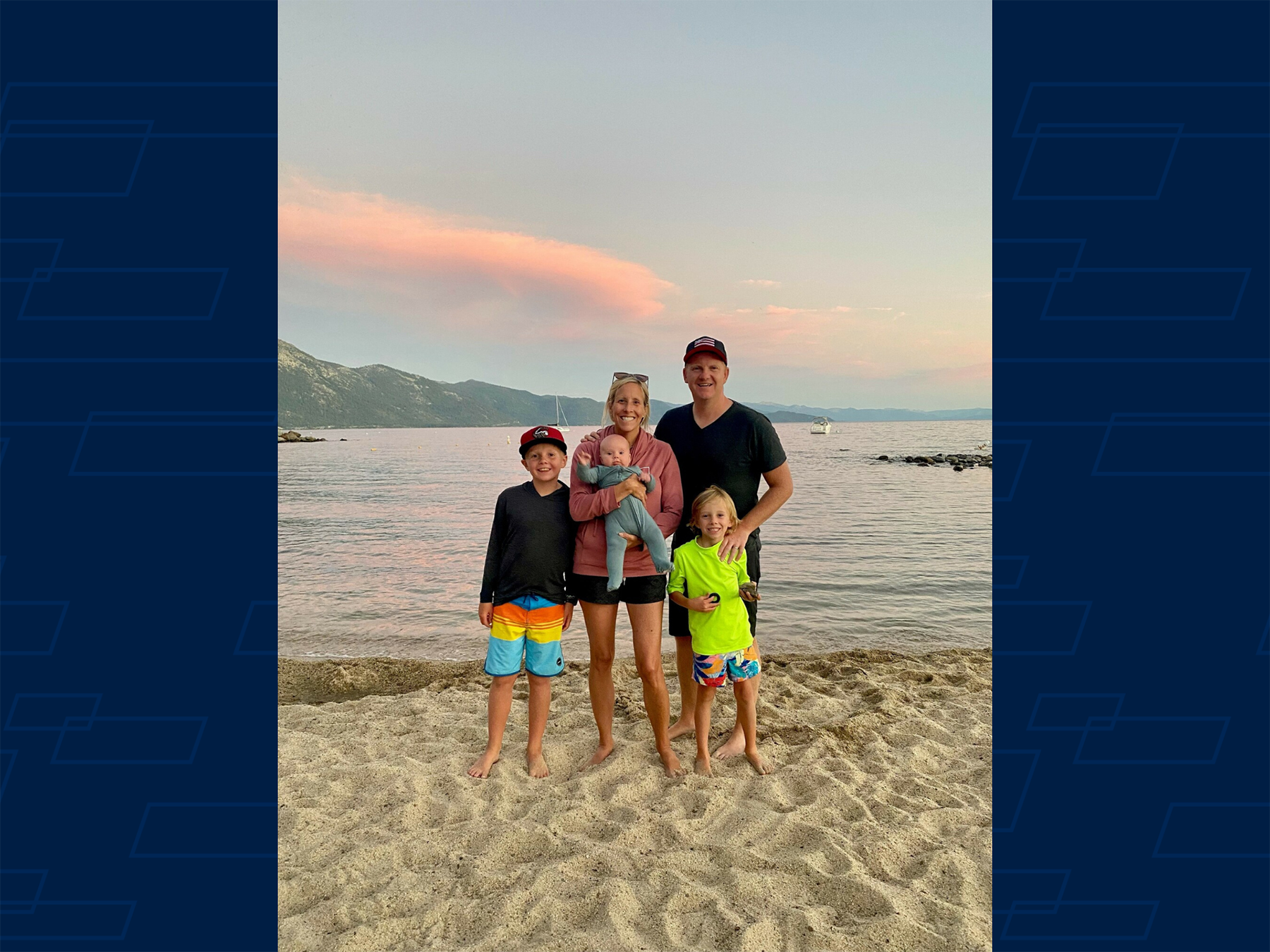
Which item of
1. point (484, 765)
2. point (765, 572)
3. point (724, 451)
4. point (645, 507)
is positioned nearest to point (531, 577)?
point (645, 507)

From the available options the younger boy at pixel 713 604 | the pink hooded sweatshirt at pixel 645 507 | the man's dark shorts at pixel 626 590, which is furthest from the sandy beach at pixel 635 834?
the pink hooded sweatshirt at pixel 645 507

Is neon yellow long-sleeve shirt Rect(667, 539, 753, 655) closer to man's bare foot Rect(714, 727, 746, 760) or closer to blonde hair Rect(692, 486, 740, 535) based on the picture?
blonde hair Rect(692, 486, 740, 535)

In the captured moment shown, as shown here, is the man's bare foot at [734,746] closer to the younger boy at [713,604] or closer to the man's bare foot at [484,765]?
the younger boy at [713,604]

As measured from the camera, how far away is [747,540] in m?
4.47

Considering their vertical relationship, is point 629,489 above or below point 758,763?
above

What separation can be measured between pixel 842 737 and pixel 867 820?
1.12 metres

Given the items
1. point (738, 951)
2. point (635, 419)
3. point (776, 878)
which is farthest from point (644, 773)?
point (635, 419)

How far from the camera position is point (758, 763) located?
418cm

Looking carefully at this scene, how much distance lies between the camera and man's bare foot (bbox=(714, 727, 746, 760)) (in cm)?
439

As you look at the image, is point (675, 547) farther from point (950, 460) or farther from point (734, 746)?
point (950, 460)

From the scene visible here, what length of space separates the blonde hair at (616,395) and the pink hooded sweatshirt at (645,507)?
0.30ft

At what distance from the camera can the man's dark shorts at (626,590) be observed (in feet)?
13.3

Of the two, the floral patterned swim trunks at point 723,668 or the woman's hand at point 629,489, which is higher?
the woman's hand at point 629,489

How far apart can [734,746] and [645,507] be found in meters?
1.80
